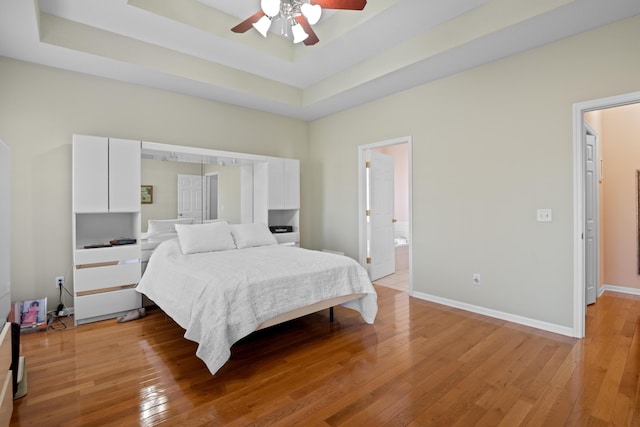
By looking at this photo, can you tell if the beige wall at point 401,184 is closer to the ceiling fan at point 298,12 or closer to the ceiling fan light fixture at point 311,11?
the ceiling fan at point 298,12

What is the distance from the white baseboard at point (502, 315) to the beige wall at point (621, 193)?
7.25ft

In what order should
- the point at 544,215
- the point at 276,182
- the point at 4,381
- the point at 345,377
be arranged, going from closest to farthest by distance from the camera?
1. the point at 4,381
2. the point at 345,377
3. the point at 544,215
4. the point at 276,182

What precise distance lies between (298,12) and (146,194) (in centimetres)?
272

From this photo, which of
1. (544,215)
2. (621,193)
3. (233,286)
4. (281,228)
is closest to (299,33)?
(233,286)

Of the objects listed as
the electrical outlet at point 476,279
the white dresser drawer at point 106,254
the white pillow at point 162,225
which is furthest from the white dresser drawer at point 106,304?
the electrical outlet at point 476,279

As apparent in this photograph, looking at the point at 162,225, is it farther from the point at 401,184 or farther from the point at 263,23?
the point at 401,184

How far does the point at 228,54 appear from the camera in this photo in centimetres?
379

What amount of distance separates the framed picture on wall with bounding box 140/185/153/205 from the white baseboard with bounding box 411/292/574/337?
3513 millimetres

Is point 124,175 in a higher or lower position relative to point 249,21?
lower

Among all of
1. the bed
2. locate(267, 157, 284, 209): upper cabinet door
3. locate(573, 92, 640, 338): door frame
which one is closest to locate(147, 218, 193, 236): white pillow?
the bed

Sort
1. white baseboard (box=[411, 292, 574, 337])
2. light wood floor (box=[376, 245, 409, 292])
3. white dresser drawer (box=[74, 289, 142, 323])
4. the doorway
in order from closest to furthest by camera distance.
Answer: white baseboard (box=[411, 292, 574, 337]), white dresser drawer (box=[74, 289, 142, 323]), the doorway, light wood floor (box=[376, 245, 409, 292])

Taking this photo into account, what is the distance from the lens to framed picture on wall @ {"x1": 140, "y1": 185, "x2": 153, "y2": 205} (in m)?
3.86

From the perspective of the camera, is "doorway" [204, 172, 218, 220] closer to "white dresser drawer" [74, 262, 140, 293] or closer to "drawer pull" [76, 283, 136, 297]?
"white dresser drawer" [74, 262, 140, 293]

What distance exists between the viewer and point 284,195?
16.6 feet
